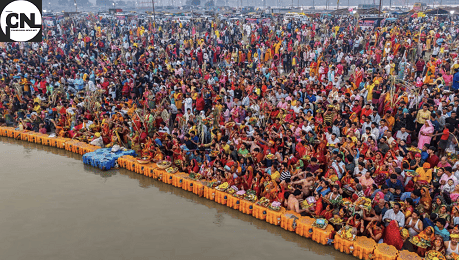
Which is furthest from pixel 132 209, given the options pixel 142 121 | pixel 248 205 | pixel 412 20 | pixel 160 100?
pixel 412 20

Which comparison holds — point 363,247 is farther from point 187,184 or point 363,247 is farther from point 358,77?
point 358,77

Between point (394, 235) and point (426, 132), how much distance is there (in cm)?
389

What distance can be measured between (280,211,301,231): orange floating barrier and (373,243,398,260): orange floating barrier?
1910mm

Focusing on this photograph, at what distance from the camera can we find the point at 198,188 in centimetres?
1067

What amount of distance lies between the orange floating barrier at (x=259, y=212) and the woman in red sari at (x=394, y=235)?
2.85m

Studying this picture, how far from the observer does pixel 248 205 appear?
31.4 ft

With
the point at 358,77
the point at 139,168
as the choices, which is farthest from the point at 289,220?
the point at 358,77

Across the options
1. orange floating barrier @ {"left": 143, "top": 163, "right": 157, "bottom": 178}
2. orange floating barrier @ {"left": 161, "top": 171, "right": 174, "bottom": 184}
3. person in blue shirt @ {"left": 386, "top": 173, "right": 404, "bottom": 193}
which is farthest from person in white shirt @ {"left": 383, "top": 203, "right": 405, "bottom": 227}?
orange floating barrier @ {"left": 143, "top": 163, "right": 157, "bottom": 178}

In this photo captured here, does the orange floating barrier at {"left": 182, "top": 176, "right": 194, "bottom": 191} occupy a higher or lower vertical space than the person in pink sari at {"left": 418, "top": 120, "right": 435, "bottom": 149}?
lower

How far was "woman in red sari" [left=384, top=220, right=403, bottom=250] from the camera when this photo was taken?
7.54m

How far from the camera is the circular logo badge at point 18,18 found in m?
20.7

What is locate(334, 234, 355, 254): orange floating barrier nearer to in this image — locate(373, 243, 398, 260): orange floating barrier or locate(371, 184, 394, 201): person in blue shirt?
locate(373, 243, 398, 260): orange floating barrier

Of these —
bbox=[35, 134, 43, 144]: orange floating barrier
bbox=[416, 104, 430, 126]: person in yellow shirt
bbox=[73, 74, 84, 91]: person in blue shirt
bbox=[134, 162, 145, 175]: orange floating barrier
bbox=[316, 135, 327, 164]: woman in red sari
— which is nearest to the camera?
bbox=[316, 135, 327, 164]: woman in red sari

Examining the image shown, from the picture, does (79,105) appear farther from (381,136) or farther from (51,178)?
(381,136)
